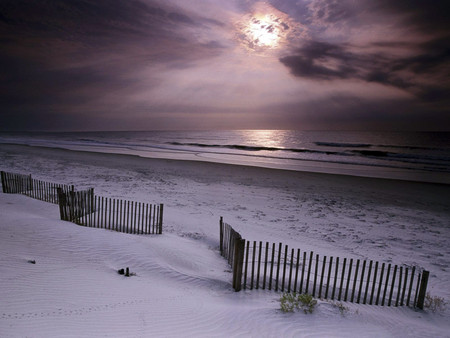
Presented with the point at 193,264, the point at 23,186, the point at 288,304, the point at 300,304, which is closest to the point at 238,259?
the point at 288,304

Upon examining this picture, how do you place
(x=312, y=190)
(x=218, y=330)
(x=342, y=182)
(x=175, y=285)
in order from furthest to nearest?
(x=342, y=182), (x=312, y=190), (x=175, y=285), (x=218, y=330)

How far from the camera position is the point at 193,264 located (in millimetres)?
8523

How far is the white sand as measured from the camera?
5.12 meters

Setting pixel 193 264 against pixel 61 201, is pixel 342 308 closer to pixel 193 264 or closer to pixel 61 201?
pixel 193 264

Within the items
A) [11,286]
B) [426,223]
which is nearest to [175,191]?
[11,286]

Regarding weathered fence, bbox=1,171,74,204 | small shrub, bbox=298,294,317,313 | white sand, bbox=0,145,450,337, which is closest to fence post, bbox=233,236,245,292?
white sand, bbox=0,145,450,337

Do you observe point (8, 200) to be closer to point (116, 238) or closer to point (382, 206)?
point (116, 238)

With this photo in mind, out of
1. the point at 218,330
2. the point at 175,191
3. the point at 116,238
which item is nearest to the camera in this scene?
the point at 218,330

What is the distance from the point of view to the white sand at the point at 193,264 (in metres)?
5.12

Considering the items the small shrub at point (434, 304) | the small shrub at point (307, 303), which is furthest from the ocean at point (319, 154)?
the small shrub at point (307, 303)

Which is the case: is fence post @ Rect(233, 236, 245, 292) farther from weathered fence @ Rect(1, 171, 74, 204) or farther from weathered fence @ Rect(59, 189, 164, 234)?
weathered fence @ Rect(1, 171, 74, 204)

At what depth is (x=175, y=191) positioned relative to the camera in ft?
63.9

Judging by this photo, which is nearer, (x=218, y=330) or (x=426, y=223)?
(x=218, y=330)

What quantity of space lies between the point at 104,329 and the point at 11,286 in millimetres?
2463
